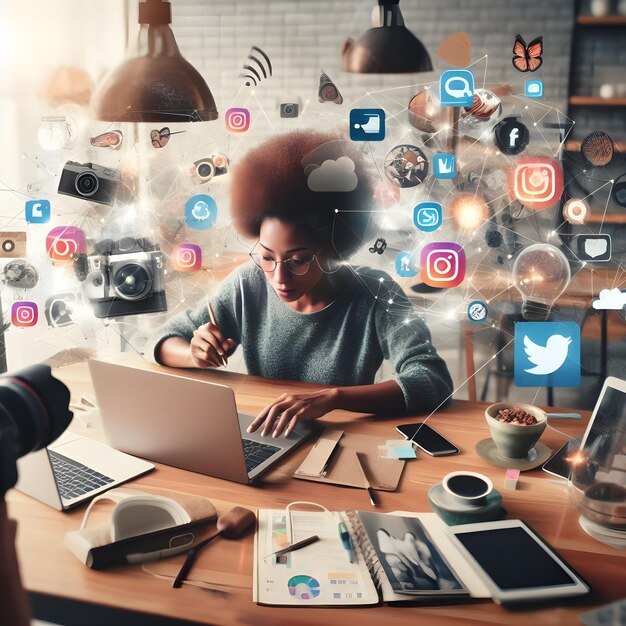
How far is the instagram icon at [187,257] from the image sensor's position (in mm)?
1917

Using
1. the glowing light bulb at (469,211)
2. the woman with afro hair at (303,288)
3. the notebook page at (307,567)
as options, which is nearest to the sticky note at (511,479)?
the notebook page at (307,567)

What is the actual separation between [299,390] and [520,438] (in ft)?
1.80

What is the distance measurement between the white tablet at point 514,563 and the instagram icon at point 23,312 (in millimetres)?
1446

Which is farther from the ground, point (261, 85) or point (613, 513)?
point (261, 85)

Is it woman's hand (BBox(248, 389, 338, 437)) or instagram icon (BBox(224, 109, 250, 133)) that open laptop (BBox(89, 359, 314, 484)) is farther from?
instagram icon (BBox(224, 109, 250, 133))

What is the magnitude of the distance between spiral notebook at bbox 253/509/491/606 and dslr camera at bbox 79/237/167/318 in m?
1.03

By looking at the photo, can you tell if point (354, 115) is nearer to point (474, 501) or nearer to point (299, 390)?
point (299, 390)

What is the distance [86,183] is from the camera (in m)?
1.92

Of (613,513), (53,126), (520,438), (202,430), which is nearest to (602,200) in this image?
(520,438)

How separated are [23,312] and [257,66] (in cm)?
96

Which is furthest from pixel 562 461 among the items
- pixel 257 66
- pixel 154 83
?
pixel 257 66

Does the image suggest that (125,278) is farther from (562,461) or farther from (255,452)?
(562,461)

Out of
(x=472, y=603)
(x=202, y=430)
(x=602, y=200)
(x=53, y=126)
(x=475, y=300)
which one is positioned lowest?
(x=472, y=603)

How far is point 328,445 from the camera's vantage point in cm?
128
